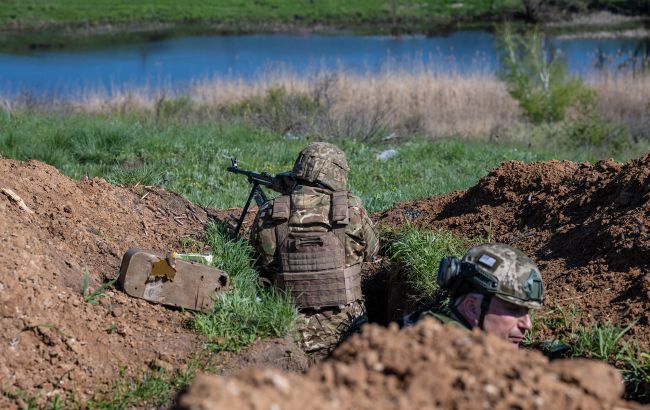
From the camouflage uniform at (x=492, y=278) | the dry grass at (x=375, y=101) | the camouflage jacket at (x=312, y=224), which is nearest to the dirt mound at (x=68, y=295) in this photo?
the camouflage jacket at (x=312, y=224)

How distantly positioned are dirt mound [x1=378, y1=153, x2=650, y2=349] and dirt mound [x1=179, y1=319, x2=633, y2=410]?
1.97m

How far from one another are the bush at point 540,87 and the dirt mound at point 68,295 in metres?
13.4

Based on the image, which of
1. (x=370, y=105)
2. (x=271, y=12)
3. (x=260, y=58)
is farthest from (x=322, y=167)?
(x=271, y=12)

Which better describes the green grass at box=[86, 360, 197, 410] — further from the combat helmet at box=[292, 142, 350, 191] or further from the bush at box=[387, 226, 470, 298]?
the bush at box=[387, 226, 470, 298]

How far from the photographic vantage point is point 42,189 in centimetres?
609

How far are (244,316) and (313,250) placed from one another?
2.71 ft

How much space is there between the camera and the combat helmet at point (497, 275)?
3.93m

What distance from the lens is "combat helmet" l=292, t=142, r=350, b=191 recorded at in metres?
6.04

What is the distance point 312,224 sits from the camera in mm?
5891

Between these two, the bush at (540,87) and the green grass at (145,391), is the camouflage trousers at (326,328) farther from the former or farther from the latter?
the bush at (540,87)

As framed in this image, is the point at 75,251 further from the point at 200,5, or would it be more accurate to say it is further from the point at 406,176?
the point at 200,5

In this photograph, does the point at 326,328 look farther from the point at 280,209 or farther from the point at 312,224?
the point at 280,209

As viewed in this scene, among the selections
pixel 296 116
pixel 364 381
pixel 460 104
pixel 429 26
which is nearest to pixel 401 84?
pixel 460 104

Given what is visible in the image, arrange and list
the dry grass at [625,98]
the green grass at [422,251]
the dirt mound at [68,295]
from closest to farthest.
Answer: the dirt mound at [68,295], the green grass at [422,251], the dry grass at [625,98]
